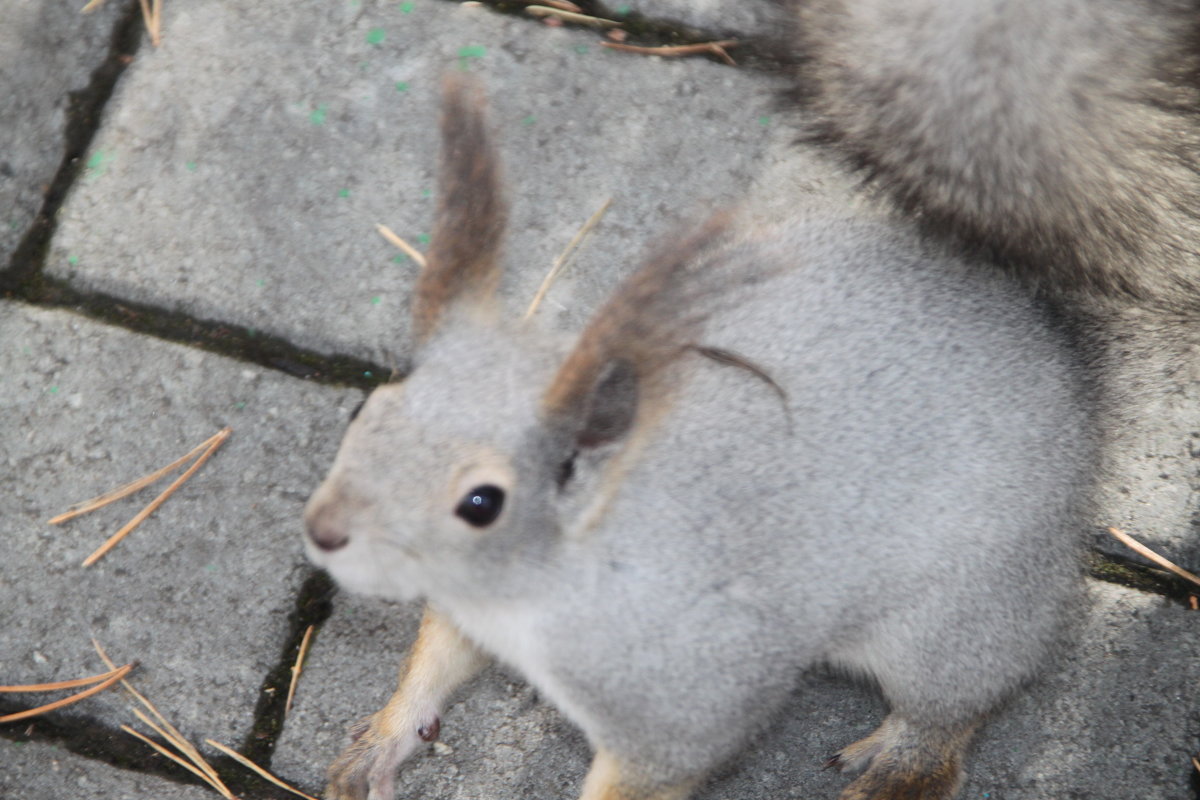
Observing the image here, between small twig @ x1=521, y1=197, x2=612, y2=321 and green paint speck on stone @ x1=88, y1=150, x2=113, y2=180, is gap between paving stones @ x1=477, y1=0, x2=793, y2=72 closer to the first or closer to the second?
small twig @ x1=521, y1=197, x2=612, y2=321

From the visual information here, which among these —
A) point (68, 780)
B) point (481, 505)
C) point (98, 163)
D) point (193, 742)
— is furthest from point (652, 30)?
point (68, 780)

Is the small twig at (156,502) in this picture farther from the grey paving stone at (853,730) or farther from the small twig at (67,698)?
the grey paving stone at (853,730)

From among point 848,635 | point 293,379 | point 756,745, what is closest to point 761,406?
point 848,635

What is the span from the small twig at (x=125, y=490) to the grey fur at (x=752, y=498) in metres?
0.55

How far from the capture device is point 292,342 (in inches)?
61.9

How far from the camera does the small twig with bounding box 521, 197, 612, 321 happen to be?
5.21 feet

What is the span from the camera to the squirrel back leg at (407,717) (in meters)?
1.39

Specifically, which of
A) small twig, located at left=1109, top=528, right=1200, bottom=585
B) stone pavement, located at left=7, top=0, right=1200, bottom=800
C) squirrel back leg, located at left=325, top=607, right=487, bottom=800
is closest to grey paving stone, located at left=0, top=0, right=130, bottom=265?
stone pavement, located at left=7, top=0, right=1200, bottom=800

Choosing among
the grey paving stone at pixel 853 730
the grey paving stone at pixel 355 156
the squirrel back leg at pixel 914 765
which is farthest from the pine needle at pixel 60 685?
the squirrel back leg at pixel 914 765

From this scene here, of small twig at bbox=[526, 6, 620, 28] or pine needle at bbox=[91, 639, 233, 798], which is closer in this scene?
pine needle at bbox=[91, 639, 233, 798]

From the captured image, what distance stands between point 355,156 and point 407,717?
820 mm

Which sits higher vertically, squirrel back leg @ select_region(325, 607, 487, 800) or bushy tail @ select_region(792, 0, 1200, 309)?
bushy tail @ select_region(792, 0, 1200, 309)

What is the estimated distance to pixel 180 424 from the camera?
5.07 feet

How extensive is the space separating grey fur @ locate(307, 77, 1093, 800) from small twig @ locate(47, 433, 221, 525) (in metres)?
0.55
